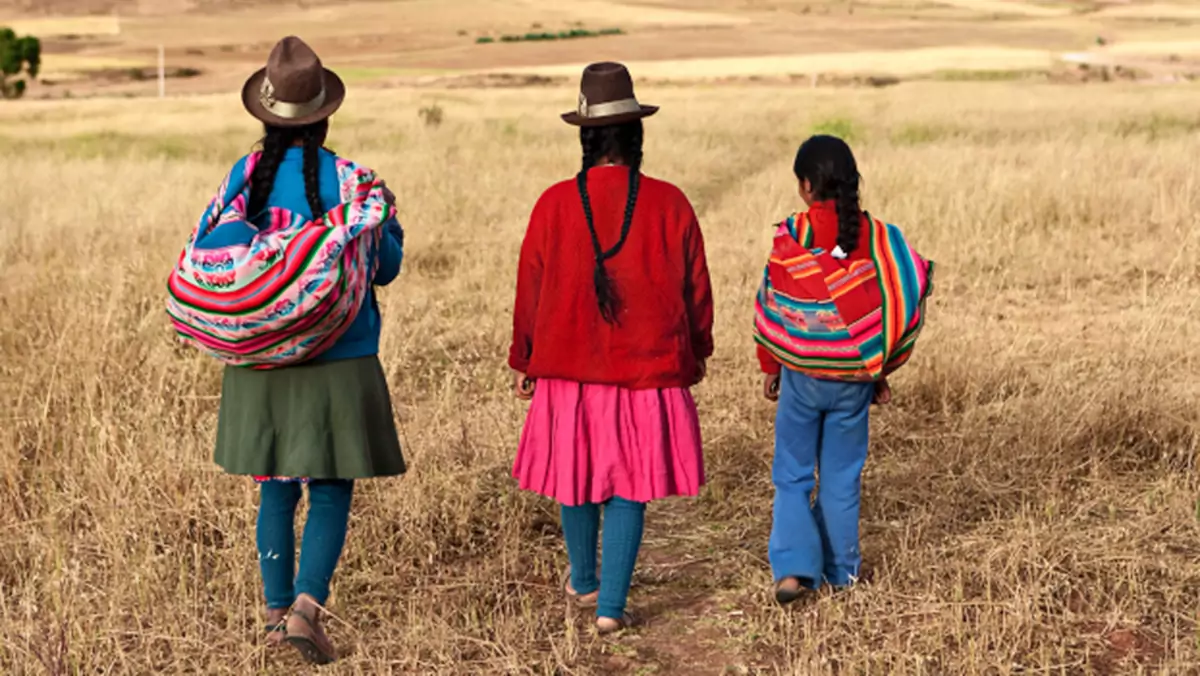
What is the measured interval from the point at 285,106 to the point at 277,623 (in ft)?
4.76

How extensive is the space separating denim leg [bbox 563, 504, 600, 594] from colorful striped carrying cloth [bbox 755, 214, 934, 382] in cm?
78

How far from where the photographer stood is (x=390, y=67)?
72.7m

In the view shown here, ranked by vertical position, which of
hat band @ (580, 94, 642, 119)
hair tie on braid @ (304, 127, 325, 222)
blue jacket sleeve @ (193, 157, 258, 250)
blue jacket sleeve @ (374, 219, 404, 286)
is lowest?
blue jacket sleeve @ (374, 219, 404, 286)

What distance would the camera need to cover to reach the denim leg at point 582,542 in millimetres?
3867

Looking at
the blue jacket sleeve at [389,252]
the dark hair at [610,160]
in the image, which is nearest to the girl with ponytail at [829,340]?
the dark hair at [610,160]

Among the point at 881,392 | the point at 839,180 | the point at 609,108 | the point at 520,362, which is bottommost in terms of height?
the point at 881,392

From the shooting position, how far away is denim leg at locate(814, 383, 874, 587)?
396 centimetres

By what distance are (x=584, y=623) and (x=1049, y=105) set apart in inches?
965

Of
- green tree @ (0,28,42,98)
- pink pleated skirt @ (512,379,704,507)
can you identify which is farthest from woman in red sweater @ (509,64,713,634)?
green tree @ (0,28,42,98)

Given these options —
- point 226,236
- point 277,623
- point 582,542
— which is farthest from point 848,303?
point 277,623

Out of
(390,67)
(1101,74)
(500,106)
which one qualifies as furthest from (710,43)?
(500,106)

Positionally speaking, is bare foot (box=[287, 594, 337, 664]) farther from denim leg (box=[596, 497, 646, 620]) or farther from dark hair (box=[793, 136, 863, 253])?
dark hair (box=[793, 136, 863, 253])

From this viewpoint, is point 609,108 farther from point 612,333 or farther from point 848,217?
point 848,217

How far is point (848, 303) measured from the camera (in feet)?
12.4
